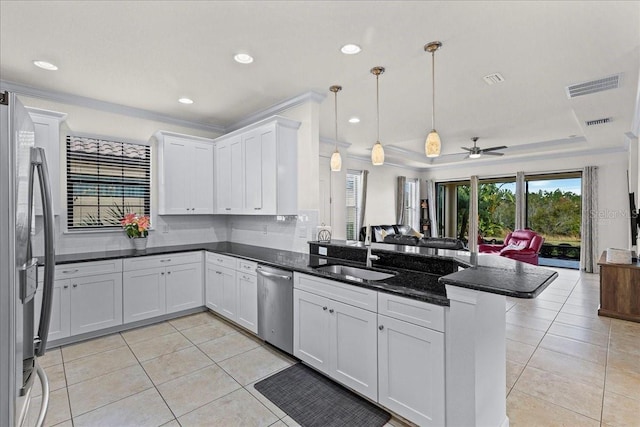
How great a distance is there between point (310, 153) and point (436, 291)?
2.19 m

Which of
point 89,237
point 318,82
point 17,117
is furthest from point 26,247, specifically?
point 89,237

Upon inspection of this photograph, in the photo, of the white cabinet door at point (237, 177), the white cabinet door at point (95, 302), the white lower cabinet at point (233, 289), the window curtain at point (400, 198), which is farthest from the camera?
the window curtain at point (400, 198)

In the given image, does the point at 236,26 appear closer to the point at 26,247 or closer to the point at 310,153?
the point at 310,153

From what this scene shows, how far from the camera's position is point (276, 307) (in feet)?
9.90

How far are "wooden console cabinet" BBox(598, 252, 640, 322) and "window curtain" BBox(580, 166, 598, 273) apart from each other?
323 cm

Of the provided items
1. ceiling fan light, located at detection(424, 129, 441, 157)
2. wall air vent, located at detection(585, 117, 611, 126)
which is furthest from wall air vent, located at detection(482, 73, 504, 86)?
wall air vent, located at detection(585, 117, 611, 126)

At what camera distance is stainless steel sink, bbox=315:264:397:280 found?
287 centimetres

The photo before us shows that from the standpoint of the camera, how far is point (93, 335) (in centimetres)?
343

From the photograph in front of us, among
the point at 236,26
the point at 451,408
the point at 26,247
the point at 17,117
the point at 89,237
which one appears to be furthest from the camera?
the point at 89,237

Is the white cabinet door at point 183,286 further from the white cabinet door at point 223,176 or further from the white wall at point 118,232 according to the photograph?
the white cabinet door at point 223,176

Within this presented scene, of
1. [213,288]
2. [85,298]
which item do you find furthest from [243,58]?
[85,298]

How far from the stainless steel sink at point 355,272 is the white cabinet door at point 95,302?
2393 millimetres

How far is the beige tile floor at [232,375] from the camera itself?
7.24 ft

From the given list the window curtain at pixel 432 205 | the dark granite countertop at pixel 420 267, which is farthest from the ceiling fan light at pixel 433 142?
the window curtain at pixel 432 205
